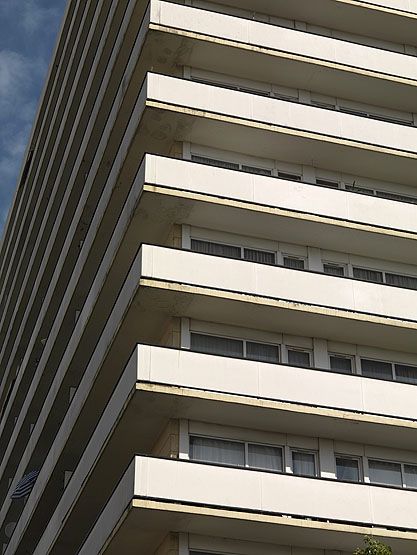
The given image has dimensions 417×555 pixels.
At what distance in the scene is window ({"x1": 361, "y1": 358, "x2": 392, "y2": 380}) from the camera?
96.9ft

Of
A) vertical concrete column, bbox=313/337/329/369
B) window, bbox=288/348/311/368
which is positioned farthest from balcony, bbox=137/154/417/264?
window, bbox=288/348/311/368

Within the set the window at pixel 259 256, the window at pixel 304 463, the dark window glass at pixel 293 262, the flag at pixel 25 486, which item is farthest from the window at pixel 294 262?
the flag at pixel 25 486

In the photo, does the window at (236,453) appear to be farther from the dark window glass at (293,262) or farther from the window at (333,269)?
the window at (333,269)

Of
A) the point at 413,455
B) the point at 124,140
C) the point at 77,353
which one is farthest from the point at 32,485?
the point at 413,455

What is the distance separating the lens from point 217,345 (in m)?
28.5

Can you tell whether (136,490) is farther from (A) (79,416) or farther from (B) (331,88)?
(B) (331,88)

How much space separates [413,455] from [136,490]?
775 cm

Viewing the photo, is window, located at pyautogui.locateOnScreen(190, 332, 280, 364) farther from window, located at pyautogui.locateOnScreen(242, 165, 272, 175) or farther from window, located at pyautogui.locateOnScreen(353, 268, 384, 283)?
window, located at pyautogui.locateOnScreen(242, 165, 272, 175)

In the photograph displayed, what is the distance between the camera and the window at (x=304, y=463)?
27.2 meters

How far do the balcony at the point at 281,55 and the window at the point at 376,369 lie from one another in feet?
29.6

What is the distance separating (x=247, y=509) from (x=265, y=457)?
242cm

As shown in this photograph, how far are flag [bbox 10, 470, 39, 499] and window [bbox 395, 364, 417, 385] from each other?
15.4 m

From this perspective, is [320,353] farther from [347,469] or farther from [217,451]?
[217,451]

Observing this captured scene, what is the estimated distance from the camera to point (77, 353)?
35500 millimetres
